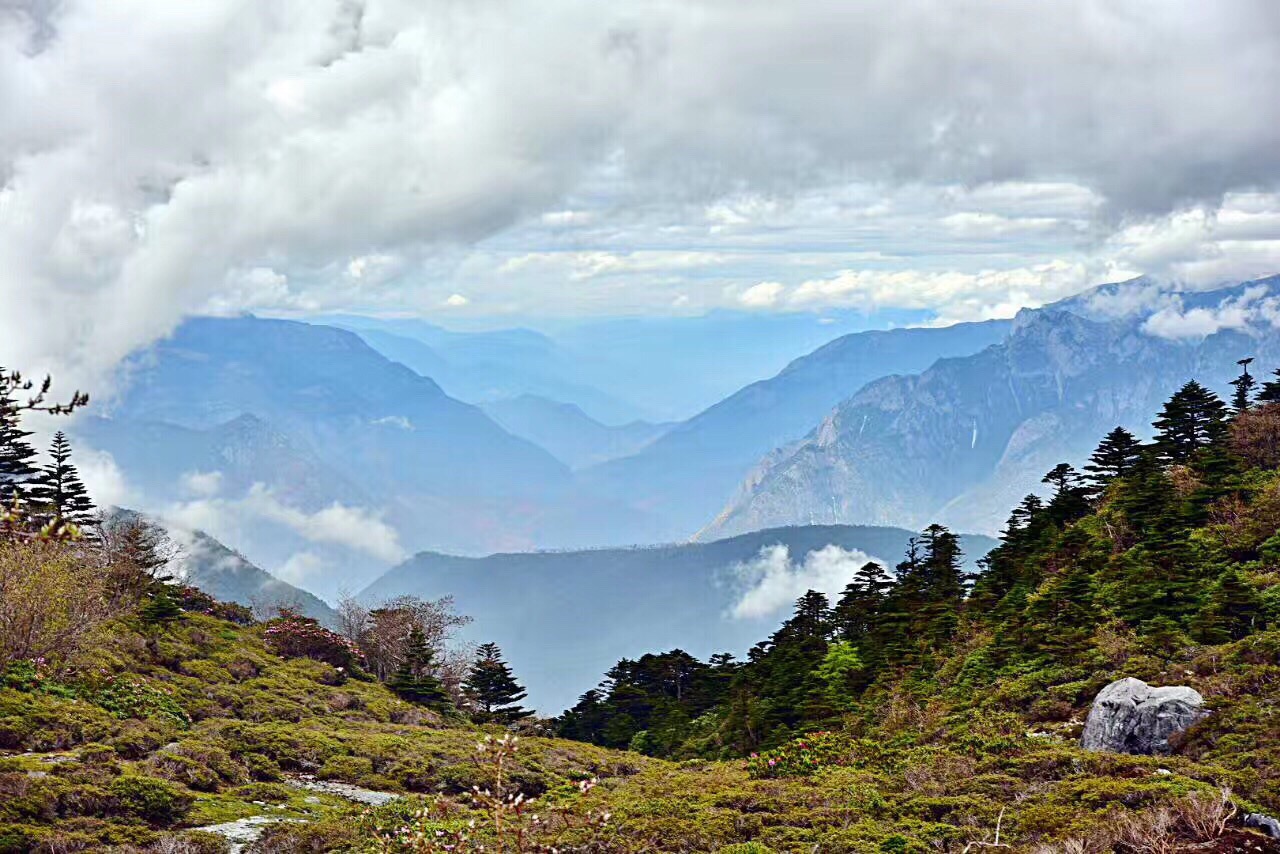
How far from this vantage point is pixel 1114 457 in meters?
43.3

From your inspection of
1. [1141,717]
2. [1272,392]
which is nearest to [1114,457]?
[1272,392]

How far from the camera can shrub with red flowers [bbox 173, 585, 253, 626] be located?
43.1 metres

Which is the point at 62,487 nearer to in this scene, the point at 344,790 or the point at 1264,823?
the point at 344,790

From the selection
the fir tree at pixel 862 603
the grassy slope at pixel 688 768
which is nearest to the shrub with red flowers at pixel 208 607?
the grassy slope at pixel 688 768

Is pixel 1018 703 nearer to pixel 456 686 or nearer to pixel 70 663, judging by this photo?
pixel 70 663

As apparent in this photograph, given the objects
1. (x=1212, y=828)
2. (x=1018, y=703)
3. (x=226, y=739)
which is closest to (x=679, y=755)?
(x=1018, y=703)

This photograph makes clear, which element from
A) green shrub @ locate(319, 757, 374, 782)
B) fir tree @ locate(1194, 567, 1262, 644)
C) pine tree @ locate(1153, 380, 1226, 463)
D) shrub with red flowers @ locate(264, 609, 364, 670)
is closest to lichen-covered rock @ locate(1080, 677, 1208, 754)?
fir tree @ locate(1194, 567, 1262, 644)

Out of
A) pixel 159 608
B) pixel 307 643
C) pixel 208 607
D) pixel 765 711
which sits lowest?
pixel 765 711

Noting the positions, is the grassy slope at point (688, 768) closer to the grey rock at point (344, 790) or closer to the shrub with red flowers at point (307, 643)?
the grey rock at point (344, 790)

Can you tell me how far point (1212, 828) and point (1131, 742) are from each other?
8468 mm

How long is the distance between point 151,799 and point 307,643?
78.9 feet

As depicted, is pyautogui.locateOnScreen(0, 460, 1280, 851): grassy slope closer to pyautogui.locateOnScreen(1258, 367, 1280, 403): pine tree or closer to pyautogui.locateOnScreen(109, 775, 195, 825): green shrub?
pyautogui.locateOnScreen(109, 775, 195, 825): green shrub

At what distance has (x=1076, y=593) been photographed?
101 feet

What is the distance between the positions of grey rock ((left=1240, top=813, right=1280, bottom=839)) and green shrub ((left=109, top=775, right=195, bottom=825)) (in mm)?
18028
